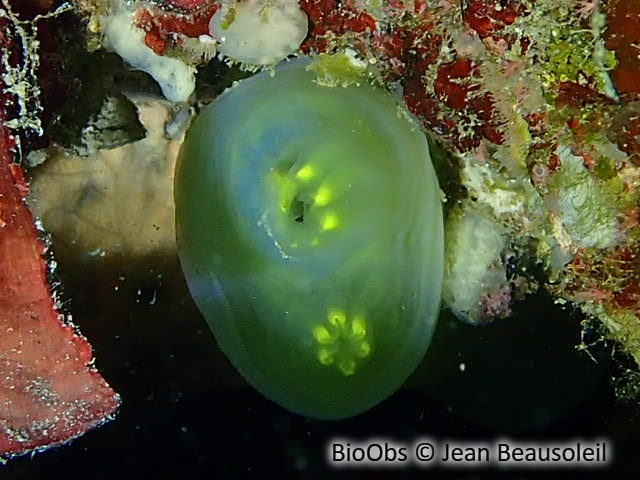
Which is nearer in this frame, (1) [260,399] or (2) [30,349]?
(2) [30,349]

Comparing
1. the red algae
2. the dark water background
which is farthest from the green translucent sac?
the dark water background

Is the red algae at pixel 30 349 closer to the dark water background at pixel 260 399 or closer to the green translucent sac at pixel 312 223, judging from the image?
the green translucent sac at pixel 312 223

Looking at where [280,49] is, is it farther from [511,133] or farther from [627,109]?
[627,109]

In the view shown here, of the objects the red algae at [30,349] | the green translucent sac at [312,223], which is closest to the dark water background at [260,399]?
the green translucent sac at [312,223]

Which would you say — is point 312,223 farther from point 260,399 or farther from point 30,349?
point 260,399

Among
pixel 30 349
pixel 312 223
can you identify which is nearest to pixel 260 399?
pixel 312 223

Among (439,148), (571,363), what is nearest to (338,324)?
(439,148)

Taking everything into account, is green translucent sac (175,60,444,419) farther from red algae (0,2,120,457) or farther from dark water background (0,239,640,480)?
dark water background (0,239,640,480)
